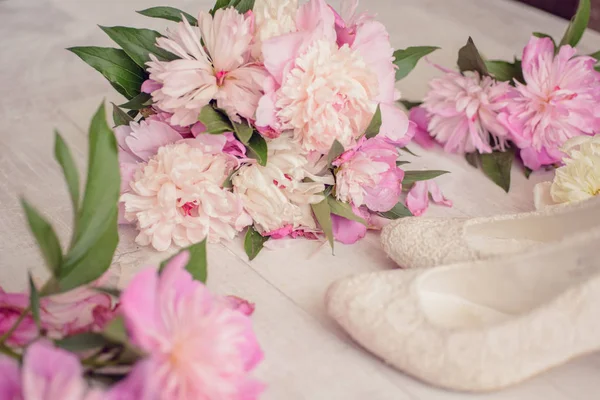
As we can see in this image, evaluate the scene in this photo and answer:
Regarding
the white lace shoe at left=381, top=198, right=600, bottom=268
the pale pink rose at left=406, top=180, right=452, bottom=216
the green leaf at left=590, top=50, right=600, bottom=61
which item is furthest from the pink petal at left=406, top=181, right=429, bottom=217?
the green leaf at left=590, top=50, right=600, bottom=61

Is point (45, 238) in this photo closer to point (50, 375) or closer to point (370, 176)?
point (50, 375)

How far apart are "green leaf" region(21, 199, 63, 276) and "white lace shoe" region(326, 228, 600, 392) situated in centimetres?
28

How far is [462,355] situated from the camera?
0.59 meters

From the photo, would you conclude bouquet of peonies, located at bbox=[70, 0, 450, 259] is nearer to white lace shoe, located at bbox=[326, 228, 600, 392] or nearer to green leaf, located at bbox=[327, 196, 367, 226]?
green leaf, located at bbox=[327, 196, 367, 226]

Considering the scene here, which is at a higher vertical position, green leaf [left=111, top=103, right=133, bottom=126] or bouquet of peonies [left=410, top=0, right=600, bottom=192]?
bouquet of peonies [left=410, top=0, right=600, bottom=192]

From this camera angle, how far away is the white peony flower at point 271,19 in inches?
28.6

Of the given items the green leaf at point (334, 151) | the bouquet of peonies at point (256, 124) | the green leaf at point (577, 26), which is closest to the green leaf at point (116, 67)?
the bouquet of peonies at point (256, 124)

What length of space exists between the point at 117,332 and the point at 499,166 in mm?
710

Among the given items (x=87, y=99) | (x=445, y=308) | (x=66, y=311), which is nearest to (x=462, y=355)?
(x=445, y=308)

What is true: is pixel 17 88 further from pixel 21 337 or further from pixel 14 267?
pixel 21 337

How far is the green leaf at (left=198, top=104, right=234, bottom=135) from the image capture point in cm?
71

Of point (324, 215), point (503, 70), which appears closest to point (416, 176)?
point (324, 215)

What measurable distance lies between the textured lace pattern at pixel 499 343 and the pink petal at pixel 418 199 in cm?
29

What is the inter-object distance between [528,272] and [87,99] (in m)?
0.77
